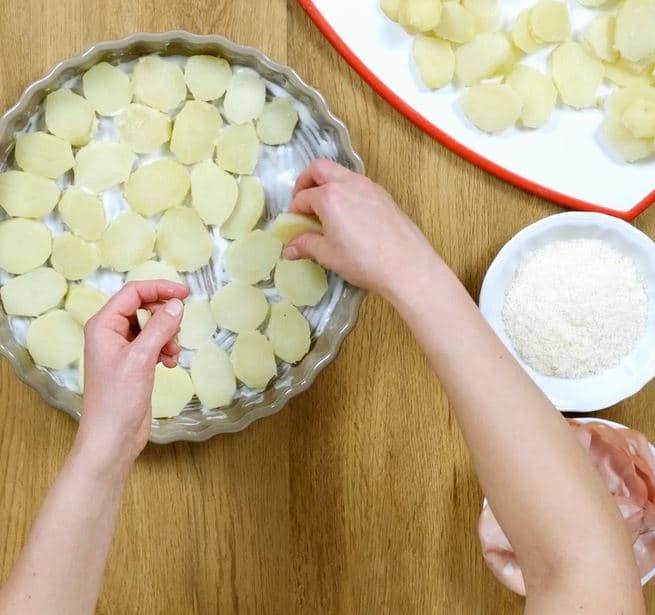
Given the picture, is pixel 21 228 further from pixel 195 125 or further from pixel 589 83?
pixel 589 83

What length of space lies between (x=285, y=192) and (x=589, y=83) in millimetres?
276

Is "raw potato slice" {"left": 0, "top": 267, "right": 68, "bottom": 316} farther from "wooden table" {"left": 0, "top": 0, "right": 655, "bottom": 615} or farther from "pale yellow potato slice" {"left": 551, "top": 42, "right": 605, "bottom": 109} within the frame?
"pale yellow potato slice" {"left": 551, "top": 42, "right": 605, "bottom": 109}

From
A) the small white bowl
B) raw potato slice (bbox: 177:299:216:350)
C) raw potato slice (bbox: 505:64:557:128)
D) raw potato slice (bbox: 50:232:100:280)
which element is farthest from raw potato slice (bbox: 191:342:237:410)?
raw potato slice (bbox: 505:64:557:128)

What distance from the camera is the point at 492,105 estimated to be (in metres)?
0.67

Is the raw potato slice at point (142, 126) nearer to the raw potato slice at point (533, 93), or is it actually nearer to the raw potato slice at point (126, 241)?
the raw potato slice at point (126, 241)

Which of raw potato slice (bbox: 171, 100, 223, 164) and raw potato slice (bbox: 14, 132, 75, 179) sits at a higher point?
raw potato slice (bbox: 171, 100, 223, 164)

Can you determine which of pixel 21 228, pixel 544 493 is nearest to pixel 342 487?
pixel 544 493

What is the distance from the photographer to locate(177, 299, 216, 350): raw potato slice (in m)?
0.65

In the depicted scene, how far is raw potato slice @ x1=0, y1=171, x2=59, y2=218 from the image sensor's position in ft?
2.06

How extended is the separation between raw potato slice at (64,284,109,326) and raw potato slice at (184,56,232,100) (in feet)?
0.60

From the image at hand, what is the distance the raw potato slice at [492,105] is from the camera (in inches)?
26.3

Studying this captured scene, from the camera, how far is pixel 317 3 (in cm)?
67

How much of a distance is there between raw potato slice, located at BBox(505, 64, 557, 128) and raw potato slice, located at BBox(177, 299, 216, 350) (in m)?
0.32

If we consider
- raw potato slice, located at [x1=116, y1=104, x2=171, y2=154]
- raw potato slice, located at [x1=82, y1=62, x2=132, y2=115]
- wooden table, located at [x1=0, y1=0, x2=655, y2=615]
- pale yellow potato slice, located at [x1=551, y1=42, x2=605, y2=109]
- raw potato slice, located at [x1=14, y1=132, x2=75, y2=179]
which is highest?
pale yellow potato slice, located at [x1=551, y1=42, x2=605, y2=109]
